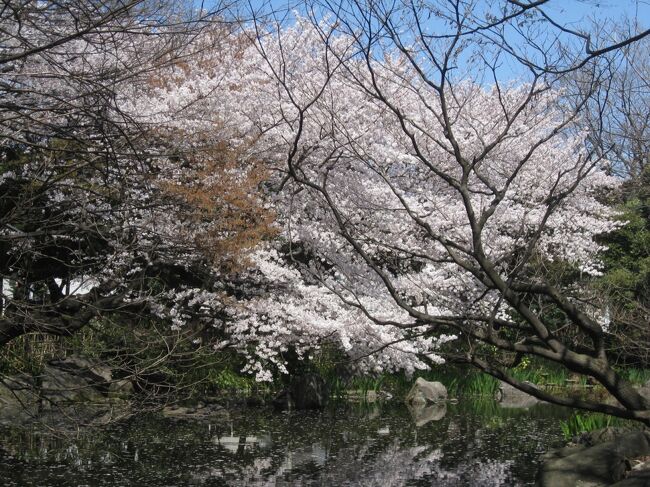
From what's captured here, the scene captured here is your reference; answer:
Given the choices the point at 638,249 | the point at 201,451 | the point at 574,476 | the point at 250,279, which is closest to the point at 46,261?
the point at 250,279

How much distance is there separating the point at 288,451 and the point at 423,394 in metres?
5.08

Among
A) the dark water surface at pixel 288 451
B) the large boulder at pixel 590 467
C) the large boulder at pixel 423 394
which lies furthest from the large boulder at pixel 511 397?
the large boulder at pixel 590 467

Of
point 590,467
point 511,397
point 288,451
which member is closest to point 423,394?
point 511,397

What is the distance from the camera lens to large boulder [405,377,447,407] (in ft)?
42.0

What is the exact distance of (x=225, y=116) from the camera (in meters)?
9.68

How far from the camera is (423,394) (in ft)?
42.2

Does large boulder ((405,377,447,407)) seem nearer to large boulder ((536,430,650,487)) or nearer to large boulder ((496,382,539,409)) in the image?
large boulder ((496,382,539,409))

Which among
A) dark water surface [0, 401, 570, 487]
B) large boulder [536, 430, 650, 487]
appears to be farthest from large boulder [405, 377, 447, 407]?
large boulder [536, 430, 650, 487]

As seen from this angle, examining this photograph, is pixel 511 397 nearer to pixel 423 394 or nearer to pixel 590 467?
pixel 423 394

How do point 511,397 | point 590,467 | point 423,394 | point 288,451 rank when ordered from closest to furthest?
point 590,467, point 288,451, point 423,394, point 511,397

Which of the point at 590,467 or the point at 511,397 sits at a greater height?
the point at 511,397

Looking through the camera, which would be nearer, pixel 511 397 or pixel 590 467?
pixel 590 467

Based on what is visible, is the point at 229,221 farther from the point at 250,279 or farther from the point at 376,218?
the point at 376,218

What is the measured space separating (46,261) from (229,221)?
113 inches
